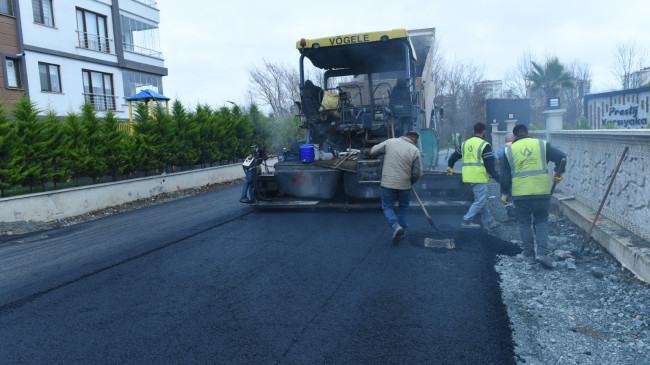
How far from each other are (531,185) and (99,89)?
2344 centimetres

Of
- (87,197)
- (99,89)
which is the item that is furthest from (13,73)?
(87,197)

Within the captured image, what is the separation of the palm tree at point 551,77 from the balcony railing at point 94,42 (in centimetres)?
2551

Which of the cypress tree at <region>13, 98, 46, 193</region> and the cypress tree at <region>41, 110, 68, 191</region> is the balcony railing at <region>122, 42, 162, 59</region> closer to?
the cypress tree at <region>41, 110, 68, 191</region>

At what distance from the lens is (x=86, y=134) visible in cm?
1202

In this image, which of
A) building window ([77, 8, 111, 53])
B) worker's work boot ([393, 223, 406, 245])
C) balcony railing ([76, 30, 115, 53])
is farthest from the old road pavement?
building window ([77, 8, 111, 53])

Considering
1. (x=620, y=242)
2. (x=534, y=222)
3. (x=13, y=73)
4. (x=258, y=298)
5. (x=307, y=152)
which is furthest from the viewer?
(x=13, y=73)

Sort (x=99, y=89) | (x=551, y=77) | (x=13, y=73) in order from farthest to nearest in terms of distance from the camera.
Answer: (x=551, y=77) → (x=99, y=89) → (x=13, y=73)

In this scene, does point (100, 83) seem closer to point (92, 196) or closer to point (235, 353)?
point (92, 196)

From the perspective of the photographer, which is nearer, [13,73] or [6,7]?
[6,7]

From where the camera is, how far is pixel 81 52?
22.4m

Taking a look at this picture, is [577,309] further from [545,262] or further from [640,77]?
[640,77]

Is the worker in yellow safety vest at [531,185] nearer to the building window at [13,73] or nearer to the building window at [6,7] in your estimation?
the building window at [13,73]

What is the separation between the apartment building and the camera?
1927 cm

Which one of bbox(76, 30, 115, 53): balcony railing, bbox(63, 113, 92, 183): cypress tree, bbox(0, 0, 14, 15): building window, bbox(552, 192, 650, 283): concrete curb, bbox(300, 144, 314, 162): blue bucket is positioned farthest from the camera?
bbox(76, 30, 115, 53): balcony railing
